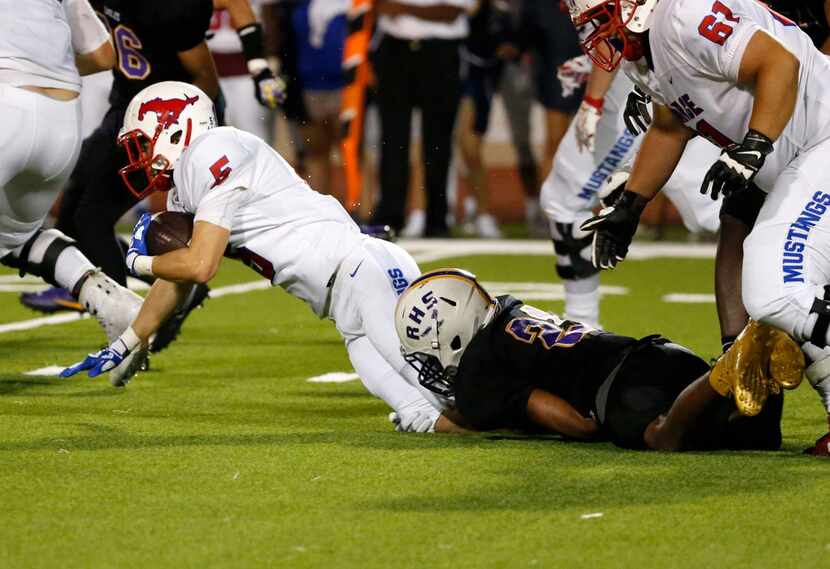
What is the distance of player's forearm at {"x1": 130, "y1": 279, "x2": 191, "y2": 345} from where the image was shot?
5586mm

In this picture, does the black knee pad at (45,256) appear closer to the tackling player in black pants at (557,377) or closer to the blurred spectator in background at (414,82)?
the tackling player in black pants at (557,377)

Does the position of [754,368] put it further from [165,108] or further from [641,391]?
[165,108]

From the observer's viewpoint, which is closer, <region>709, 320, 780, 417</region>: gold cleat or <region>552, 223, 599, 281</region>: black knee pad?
<region>709, 320, 780, 417</region>: gold cleat

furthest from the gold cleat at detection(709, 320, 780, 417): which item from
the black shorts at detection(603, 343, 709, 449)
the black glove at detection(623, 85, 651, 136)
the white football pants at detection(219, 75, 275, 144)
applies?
the white football pants at detection(219, 75, 275, 144)

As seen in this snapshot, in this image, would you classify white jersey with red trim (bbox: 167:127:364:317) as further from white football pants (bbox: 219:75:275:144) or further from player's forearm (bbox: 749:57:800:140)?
white football pants (bbox: 219:75:275:144)

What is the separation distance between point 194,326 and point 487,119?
17.4 feet

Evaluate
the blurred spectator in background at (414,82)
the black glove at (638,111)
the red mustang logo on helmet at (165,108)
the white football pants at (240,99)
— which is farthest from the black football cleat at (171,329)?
the blurred spectator in background at (414,82)

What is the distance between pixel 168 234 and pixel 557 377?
4.30 ft

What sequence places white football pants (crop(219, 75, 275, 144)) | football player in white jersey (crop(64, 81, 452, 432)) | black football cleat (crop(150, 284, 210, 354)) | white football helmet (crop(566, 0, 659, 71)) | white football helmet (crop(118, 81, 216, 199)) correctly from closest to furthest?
white football helmet (crop(566, 0, 659, 71)) → football player in white jersey (crop(64, 81, 452, 432)) → white football helmet (crop(118, 81, 216, 199)) → black football cleat (crop(150, 284, 210, 354)) → white football pants (crop(219, 75, 275, 144))

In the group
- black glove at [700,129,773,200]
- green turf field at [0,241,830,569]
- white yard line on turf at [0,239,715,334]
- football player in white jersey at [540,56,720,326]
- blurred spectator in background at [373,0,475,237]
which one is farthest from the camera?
blurred spectator in background at [373,0,475,237]

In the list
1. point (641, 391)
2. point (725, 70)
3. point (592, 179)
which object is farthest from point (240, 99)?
point (725, 70)

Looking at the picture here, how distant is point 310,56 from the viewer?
12.8m

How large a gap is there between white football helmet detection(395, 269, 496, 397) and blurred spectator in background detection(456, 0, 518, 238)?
7.83m

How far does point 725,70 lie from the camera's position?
179 inches
